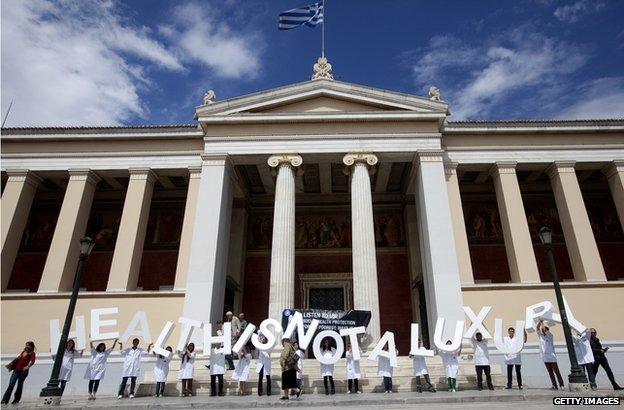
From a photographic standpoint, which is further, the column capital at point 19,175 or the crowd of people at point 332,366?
the column capital at point 19,175

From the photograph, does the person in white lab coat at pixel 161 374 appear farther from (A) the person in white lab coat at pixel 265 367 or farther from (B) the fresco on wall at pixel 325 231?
(B) the fresco on wall at pixel 325 231

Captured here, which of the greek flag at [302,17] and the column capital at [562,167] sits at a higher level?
the greek flag at [302,17]

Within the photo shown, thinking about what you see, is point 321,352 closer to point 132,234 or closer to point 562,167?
point 132,234

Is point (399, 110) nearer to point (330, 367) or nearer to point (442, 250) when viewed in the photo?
point (442, 250)

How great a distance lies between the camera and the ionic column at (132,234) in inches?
647

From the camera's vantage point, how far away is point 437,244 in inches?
634

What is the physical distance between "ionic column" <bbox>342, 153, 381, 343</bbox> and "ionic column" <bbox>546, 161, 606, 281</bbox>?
308 inches

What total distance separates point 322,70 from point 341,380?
43.2 ft

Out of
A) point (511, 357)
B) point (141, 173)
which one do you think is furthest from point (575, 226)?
point (141, 173)

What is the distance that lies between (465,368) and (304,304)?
9.80 metres

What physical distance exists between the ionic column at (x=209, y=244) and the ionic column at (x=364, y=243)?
5.11 m

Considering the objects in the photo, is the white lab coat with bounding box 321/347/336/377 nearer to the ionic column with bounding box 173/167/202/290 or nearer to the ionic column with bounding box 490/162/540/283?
the ionic column with bounding box 173/167/202/290

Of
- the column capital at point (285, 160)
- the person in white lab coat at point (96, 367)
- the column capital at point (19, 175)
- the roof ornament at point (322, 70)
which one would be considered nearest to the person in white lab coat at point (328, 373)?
the person in white lab coat at point (96, 367)

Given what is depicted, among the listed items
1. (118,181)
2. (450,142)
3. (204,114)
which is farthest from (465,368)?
(118,181)
